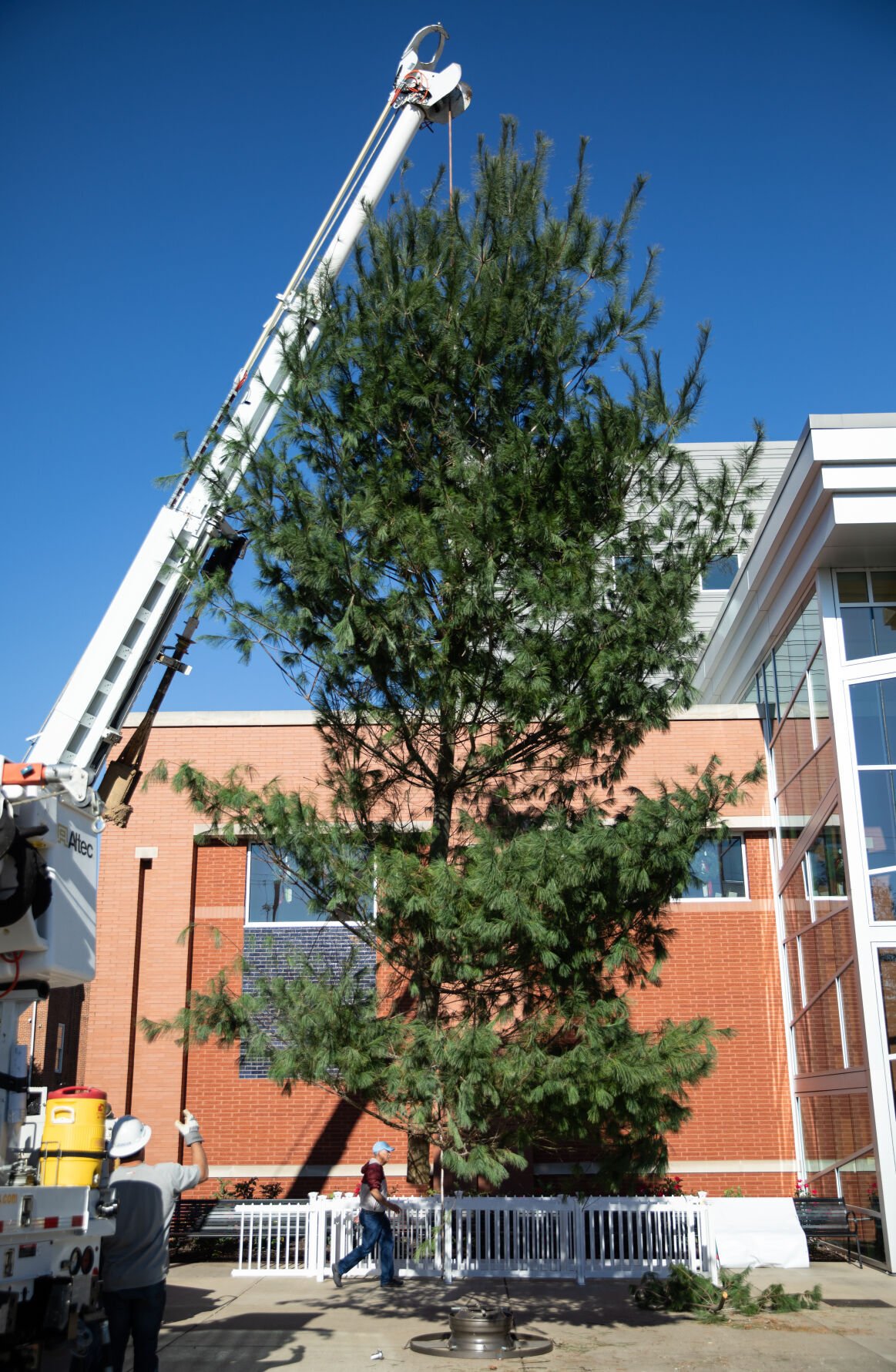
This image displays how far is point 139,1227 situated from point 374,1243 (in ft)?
20.1

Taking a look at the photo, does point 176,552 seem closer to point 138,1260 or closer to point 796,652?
point 138,1260

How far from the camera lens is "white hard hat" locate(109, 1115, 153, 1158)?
6.80 metres

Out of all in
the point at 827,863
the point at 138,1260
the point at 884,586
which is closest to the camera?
the point at 138,1260

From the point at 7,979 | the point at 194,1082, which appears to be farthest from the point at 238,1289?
the point at 7,979

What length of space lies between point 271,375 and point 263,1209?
8739 millimetres

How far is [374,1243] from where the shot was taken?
38.9ft

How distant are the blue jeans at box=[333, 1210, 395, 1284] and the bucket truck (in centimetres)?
508

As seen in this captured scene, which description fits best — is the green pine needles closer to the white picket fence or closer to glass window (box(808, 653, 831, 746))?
the white picket fence

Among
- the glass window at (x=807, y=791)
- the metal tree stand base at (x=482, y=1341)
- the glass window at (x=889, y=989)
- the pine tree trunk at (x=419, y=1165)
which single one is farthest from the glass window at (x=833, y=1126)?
the metal tree stand base at (x=482, y=1341)

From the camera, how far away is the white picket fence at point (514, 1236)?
1250 cm

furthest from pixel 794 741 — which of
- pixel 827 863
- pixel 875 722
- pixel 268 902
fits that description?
pixel 268 902

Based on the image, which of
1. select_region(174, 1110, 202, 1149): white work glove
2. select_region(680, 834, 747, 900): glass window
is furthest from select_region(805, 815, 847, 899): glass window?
select_region(174, 1110, 202, 1149): white work glove

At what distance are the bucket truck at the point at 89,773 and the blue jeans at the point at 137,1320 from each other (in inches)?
4.9

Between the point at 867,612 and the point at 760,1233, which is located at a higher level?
the point at 867,612
